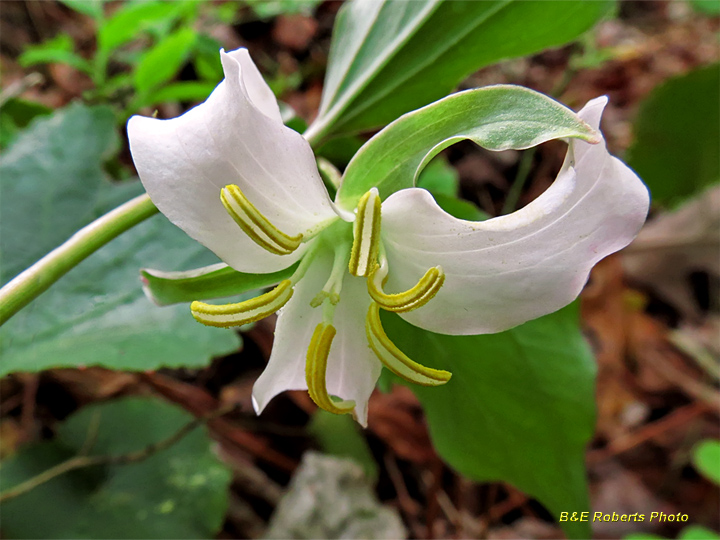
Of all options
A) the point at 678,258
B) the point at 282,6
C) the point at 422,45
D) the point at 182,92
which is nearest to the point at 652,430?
the point at 678,258

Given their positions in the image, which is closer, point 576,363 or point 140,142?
point 140,142

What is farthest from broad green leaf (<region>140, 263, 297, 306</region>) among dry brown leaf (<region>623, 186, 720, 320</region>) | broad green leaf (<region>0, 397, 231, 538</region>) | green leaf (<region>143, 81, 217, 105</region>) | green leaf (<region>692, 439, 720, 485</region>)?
dry brown leaf (<region>623, 186, 720, 320</region>)

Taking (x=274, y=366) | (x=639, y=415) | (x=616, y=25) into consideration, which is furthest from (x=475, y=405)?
(x=616, y=25)

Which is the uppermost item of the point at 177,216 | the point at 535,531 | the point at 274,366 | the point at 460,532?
the point at 177,216

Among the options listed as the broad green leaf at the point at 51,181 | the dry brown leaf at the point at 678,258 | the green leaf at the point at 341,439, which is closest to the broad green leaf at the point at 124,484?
the green leaf at the point at 341,439

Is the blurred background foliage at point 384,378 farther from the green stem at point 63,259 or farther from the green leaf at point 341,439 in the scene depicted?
the green stem at point 63,259

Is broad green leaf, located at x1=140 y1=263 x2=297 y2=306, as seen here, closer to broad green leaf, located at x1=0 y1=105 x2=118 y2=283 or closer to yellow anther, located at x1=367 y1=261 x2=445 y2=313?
yellow anther, located at x1=367 y1=261 x2=445 y2=313

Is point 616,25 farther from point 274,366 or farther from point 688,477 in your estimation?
point 274,366
